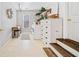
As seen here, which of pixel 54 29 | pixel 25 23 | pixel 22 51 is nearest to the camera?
pixel 22 51

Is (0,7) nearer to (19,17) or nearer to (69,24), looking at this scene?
(69,24)

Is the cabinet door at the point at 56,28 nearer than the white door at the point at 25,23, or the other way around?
the cabinet door at the point at 56,28

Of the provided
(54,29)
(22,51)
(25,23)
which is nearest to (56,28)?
(54,29)

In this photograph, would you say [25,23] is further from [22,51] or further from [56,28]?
[22,51]

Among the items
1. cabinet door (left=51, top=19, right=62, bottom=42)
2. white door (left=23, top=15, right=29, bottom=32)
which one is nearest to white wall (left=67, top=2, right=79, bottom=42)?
cabinet door (left=51, top=19, right=62, bottom=42)

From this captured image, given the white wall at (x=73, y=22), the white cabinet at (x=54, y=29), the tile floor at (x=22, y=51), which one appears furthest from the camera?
the white cabinet at (x=54, y=29)

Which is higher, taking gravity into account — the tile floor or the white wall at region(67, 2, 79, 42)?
the white wall at region(67, 2, 79, 42)

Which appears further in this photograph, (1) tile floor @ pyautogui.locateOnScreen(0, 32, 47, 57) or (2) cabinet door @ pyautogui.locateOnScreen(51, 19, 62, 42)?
(2) cabinet door @ pyautogui.locateOnScreen(51, 19, 62, 42)

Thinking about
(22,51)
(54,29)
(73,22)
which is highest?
(73,22)

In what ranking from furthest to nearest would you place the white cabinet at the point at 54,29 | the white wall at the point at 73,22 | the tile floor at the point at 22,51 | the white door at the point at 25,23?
the white door at the point at 25,23, the white cabinet at the point at 54,29, the white wall at the point at 73,22, the tile floor at the point at 22,51

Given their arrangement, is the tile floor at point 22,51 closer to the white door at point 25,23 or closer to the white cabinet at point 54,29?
the white cabinet at point 54,29

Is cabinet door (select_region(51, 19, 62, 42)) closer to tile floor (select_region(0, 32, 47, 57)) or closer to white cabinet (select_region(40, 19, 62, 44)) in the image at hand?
white cabinet (select_region(40, 19, 62, 44))

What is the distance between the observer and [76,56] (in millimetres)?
3773

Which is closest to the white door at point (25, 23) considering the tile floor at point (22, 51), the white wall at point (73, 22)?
the tile floor at point (22, 51)
